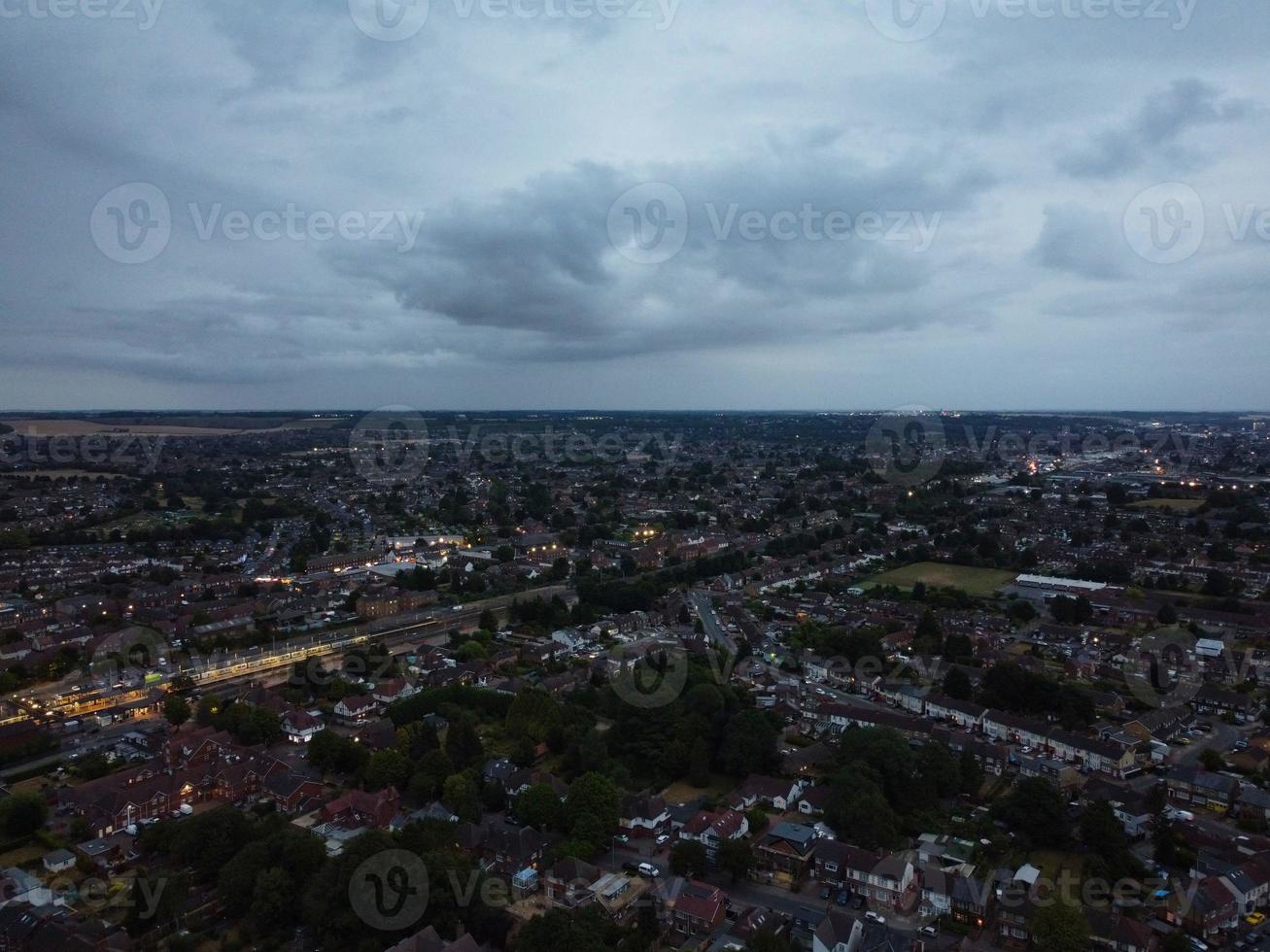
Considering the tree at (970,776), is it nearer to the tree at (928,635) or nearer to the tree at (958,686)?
the tree at (958,686)

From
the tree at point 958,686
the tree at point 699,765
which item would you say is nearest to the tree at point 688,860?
the tree at point 699,765

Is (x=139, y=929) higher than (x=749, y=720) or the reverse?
the reverse

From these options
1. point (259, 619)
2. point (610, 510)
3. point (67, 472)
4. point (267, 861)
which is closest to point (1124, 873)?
point (267, 861)

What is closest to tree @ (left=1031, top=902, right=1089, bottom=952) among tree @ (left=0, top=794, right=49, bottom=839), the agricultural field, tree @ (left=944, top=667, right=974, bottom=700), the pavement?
tree @ (left=944, top=667, right=974, bottom=700)

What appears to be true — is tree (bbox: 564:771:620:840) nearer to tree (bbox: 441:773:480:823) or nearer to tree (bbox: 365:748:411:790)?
tree (bbox: 441:773:480:823)

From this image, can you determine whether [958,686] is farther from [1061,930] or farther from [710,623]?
[710,623]

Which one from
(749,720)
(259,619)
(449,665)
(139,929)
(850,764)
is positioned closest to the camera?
(139,929)

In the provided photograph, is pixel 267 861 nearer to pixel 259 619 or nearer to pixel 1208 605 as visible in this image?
pixel 259 619
